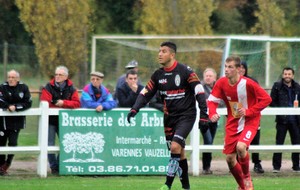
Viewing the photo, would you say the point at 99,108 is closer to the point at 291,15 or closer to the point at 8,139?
the point at 8,139

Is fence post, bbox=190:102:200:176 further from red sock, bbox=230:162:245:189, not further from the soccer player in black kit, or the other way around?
red sock, bbox=230:162:245:189

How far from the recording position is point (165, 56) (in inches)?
517

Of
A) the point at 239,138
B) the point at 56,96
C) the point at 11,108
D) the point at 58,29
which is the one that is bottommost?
the point at 239,138

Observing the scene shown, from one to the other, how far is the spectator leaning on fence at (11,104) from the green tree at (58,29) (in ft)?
33.4

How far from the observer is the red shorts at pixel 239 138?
12.9m

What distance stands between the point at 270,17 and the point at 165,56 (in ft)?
65.1

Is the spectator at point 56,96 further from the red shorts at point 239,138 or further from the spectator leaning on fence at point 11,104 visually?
the red shorts at point 239,138

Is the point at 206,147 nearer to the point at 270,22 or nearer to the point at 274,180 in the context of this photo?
the point at 274,180

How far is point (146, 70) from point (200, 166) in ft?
30.7

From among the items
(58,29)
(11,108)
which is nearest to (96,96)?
(11,108)

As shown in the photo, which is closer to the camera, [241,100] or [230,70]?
[230,70]

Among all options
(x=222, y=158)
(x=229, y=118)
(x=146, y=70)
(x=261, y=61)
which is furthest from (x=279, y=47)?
(x=229, y=118)

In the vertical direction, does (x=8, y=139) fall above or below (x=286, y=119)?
below

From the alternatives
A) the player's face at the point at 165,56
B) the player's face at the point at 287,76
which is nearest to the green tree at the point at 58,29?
the player's face at the point at 287,76
